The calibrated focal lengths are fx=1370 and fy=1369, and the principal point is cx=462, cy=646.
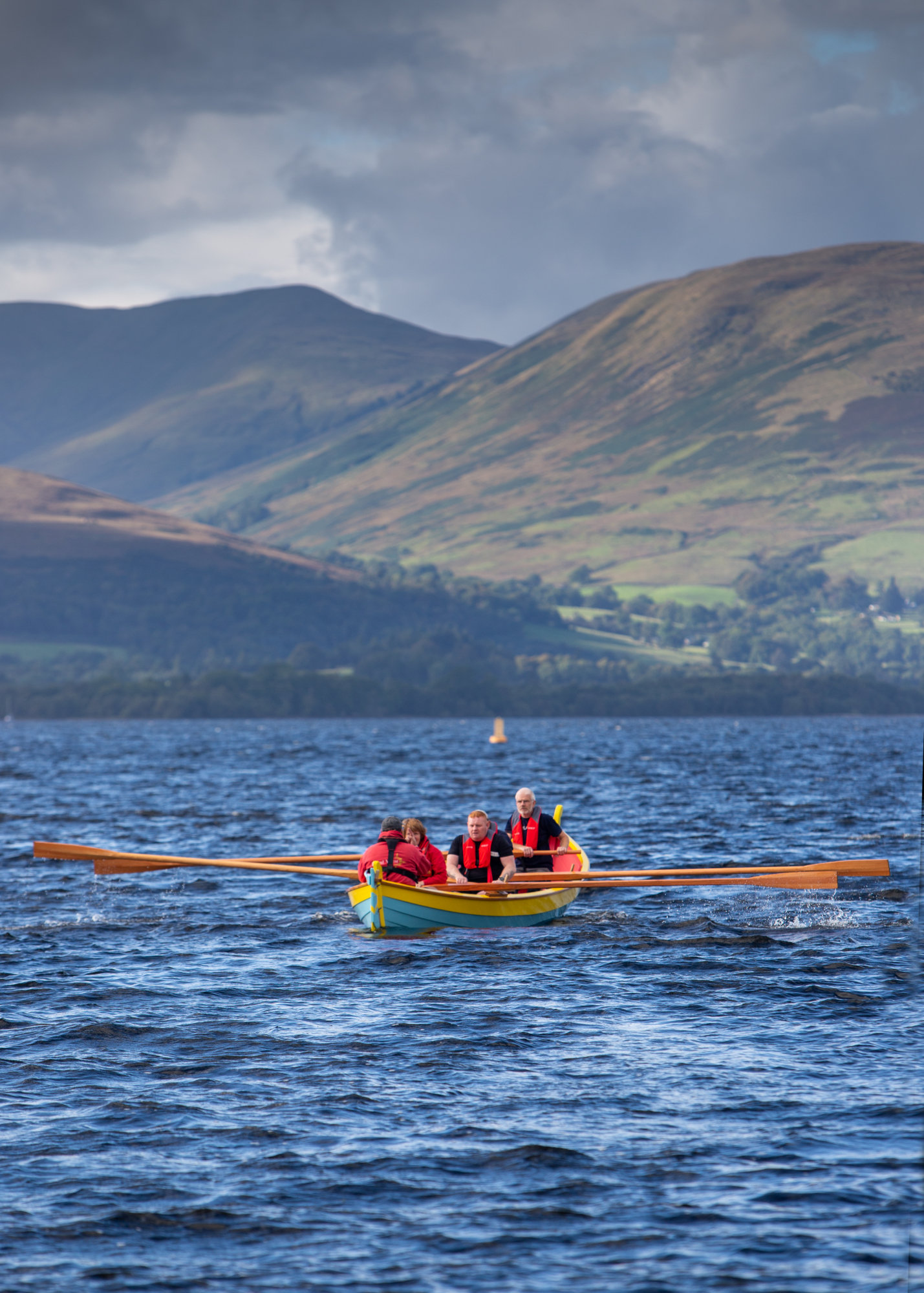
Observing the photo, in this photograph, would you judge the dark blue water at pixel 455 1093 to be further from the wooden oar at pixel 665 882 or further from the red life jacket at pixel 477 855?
the red life jacket at pixel 477 855

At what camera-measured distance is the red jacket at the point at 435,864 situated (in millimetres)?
26109

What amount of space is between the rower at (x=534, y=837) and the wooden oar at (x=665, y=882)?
1.18 m

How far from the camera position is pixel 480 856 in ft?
87.1

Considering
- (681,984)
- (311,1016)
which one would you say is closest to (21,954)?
(311,1016)

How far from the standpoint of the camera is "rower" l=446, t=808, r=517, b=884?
2614 centimetres

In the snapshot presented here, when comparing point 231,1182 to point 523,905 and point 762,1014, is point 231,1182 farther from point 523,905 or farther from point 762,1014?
point 523,905

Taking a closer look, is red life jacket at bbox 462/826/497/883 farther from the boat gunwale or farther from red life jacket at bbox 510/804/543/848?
red life jacket at bbox 510/804/543/848

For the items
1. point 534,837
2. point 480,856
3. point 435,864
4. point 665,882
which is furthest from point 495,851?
point 665,882

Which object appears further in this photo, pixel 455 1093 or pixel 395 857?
pixel 395 857

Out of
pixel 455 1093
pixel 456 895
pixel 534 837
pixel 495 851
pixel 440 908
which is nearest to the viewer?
pixel 455 1093

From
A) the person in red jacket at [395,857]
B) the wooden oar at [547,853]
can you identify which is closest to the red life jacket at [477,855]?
the person in red jacket at [395,857]

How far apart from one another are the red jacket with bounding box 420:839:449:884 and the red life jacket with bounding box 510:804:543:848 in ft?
8.21

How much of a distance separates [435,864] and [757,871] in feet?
20.1

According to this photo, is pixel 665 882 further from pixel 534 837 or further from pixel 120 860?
pixel 120 860
